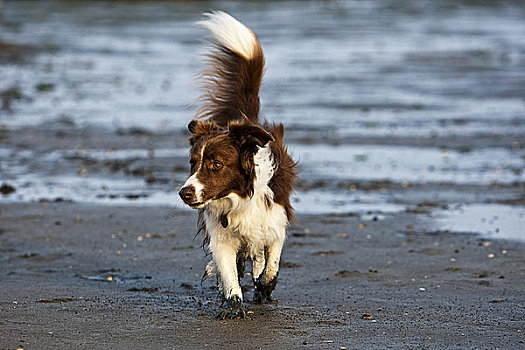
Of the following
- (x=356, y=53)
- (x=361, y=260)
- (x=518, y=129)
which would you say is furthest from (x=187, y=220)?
(x=356, y=53)

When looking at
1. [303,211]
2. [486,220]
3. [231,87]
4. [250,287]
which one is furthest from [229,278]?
[486,220]

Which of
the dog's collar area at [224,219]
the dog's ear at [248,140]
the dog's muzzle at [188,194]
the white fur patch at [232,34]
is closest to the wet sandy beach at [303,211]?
the dog's collar area at [224,219]

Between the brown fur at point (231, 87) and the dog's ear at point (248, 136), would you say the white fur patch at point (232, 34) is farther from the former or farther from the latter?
the dog's ear at point (248, 136)

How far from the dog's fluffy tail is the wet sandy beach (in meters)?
0.89

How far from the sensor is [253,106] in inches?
282

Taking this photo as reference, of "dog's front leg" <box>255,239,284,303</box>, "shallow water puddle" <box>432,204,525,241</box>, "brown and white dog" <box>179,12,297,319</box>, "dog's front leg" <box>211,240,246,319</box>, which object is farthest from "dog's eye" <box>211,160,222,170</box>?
"shallow water puddle" <box>432,204,525,241</box>

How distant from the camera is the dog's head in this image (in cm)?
570

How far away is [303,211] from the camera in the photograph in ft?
30.8

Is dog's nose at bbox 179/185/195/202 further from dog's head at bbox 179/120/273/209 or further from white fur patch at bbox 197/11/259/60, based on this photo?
white fur patch at bbox 197/11/259/60

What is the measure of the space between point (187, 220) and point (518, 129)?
6.85 metres

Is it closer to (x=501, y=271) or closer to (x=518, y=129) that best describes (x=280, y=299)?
(x=501, y=271)

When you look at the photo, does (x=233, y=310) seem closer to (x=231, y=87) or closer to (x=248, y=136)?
(x=248, y=136)

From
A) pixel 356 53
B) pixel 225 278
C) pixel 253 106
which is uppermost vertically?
pixel 253 106

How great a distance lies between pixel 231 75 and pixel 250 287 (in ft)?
5.81
